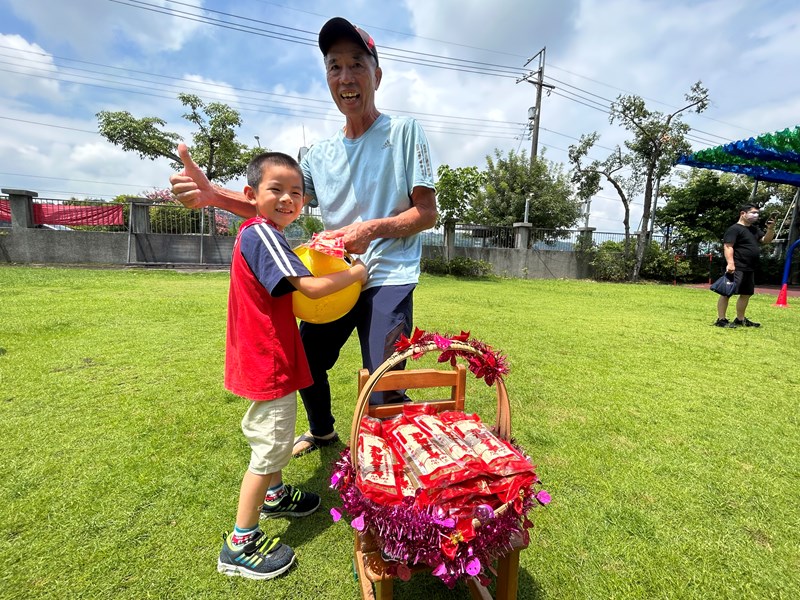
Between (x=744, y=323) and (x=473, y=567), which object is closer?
(x=473, y=567)

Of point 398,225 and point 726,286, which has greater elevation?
point 398,225

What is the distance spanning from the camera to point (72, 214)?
13.5 m

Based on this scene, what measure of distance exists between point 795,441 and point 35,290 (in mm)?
10842

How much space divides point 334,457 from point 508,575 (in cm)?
138

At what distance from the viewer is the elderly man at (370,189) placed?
6.25ft

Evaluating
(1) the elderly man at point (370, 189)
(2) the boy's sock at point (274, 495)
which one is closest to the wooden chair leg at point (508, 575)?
(1) the elderly man at point (370, 189)

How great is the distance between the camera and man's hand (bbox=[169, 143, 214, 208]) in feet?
6.27

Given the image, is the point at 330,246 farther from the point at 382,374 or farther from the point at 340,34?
the point at 340,34

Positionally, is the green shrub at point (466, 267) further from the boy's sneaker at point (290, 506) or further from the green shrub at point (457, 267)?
the boy's sneaker at point (290, 506)

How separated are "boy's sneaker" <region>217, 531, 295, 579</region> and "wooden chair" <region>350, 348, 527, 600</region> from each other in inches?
13.8

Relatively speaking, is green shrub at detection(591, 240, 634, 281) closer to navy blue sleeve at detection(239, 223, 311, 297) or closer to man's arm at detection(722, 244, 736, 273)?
man's arm at detection(722, 244, 736, 273)

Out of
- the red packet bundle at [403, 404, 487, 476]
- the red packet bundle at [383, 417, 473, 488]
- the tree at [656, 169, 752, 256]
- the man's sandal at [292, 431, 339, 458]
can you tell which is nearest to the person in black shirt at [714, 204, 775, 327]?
the man's sandal at [292, 431, 339, 458]

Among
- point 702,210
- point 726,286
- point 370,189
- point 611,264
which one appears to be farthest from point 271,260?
point 702,210

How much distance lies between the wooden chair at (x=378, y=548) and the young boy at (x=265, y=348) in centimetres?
35
